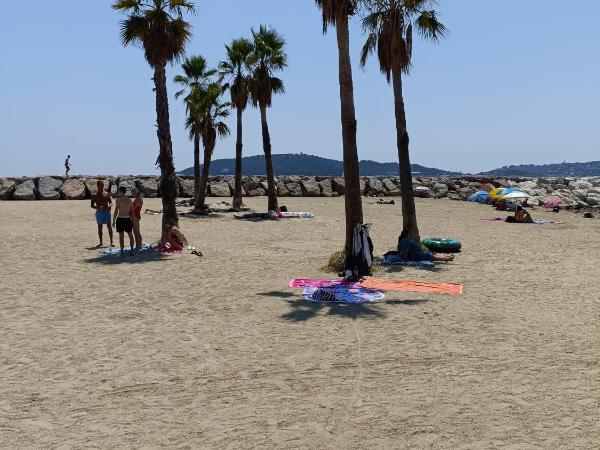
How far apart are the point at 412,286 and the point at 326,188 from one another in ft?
110

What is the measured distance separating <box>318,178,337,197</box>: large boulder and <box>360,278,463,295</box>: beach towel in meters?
32.3

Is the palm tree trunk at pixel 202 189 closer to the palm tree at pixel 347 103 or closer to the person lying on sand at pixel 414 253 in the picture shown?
the person lying on sand at pixel 414 253

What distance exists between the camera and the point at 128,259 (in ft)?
48.8

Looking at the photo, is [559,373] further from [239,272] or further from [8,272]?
[8,272]

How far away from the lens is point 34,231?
20.3 m

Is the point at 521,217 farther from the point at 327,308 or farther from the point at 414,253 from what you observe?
the point at 327,308

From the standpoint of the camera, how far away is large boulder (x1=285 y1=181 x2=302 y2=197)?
43969 millimetres

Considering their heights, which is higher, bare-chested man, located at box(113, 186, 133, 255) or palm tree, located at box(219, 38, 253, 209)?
palm tree, located at box(219, 38, 253, 209)

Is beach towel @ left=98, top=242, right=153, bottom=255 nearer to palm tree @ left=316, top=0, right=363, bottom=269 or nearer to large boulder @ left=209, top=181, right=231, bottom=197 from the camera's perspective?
palm tree @ left=316, top=0, right=363, bottom=269

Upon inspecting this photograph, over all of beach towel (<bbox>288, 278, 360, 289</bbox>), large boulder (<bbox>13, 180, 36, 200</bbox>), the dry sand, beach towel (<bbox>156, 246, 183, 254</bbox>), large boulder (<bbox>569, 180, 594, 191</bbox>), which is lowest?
Result: the dry sand

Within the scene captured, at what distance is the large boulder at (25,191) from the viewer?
1367 inches

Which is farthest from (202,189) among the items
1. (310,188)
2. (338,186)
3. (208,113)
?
(338,186)

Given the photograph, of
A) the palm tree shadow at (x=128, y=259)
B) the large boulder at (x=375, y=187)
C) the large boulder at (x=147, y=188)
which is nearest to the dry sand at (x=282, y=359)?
the palm tree shadow at (x=128, y=259)

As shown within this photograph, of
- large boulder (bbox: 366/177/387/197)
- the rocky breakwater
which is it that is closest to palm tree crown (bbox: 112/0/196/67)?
the rocky breakwater
